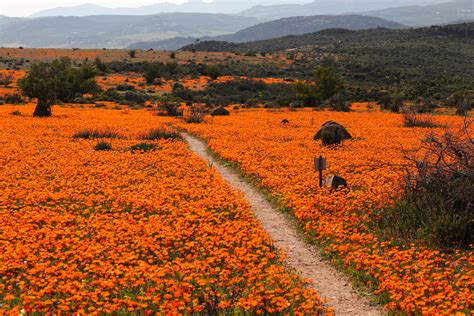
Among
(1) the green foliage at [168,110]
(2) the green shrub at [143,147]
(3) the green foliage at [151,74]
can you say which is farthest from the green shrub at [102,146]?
(3) the green foliage at [151,74]

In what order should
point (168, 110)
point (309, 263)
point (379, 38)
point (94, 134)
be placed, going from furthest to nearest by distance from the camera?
point (379, 38), point (168, 110), point (94, 134), point (309, 263)

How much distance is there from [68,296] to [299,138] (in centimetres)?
2255

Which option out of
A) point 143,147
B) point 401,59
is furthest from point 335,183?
point 401,59

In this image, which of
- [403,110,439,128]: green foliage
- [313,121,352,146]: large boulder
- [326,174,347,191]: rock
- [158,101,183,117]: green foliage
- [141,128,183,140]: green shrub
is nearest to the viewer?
[326,174,347,191]: rock

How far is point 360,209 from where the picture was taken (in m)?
13.9

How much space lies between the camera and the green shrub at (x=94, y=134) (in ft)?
96.3

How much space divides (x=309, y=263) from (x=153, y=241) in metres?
3.53

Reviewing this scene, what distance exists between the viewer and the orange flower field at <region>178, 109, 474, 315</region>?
874 centimetres

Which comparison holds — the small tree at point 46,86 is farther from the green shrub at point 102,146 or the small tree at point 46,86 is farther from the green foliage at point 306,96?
the green foliage at point 306,96

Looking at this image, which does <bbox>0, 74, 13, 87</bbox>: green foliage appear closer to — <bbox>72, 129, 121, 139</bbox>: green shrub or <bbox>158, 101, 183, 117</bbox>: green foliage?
<bbox>158, 101, 183, 117</bbox>: green foliage

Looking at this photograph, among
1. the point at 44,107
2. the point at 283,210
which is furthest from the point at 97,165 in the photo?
the point at 44,107

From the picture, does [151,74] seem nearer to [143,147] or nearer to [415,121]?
[415,121]

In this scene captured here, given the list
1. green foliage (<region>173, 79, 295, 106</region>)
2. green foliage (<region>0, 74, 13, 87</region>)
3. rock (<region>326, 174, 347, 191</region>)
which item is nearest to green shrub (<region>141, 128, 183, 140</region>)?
rock (<region>326, 174, 347, 191</region>)

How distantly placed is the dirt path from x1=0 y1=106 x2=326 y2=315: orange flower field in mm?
436
